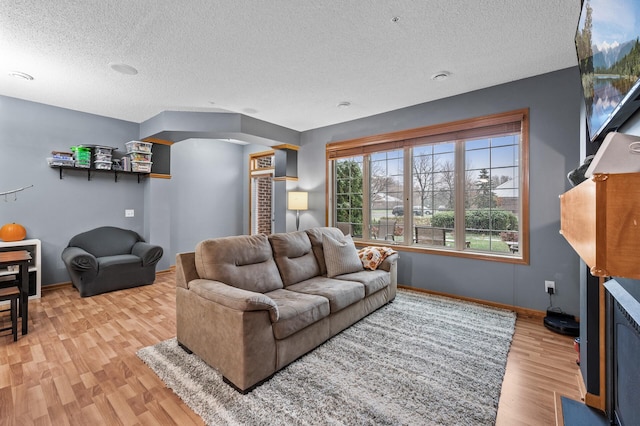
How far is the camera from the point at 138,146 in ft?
14.7

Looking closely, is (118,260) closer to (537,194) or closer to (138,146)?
(138,146)

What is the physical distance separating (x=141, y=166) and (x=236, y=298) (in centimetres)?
381

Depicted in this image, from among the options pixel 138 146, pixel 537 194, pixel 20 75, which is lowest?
pixel 537 194

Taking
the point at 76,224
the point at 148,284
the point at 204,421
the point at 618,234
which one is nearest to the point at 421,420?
the point at 204,421

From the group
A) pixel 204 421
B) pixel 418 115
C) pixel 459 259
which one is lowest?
pixel 204 421

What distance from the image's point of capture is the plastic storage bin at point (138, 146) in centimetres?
446

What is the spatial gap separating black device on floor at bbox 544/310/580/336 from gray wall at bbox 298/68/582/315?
9 centimetres

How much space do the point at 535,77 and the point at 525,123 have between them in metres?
Answer: 0.48

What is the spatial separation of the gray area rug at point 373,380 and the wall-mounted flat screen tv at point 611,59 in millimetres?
1646

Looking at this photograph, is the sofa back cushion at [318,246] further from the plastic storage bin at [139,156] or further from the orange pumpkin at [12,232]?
the orange pumpkin at [12,232]

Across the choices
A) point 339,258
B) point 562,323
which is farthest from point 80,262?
point 562,323

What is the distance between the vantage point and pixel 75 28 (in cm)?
223

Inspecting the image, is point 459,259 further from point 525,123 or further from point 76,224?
point 76,224

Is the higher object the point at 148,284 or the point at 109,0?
the point at 109,0
